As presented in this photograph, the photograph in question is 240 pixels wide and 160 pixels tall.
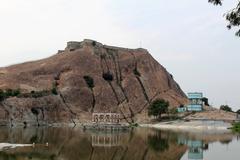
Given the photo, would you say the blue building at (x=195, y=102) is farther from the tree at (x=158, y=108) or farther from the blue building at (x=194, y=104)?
the tree at (x=158, y=108)

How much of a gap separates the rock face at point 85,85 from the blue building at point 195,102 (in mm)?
10212

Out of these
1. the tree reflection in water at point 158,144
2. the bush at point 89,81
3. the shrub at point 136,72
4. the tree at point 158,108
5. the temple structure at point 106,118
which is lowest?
the tree reflection in water at point 158,144

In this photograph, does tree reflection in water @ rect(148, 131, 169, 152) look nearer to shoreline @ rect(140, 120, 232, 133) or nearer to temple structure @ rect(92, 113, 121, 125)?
shoreline @ rect(140, 120, 232, 133)

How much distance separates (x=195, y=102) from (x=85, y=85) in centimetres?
3793

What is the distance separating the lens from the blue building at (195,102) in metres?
148

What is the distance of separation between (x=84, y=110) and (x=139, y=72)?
35.1 meters

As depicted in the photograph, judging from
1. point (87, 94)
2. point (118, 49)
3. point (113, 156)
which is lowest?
point (113, 156)

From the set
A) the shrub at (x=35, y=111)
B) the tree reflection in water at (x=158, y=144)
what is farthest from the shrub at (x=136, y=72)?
the tree reflection in water at (x=158, y=144)

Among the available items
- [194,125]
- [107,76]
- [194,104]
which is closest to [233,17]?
[194,125]

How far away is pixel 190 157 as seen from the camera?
47875 mm

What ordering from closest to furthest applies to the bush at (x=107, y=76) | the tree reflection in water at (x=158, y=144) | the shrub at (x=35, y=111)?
the tree reflection in water at (x=158, y=144) < the shrub at (x=35, y=111) < the bush at (x=107, y=76)

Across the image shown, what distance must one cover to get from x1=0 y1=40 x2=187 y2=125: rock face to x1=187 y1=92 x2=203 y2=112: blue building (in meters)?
10.2

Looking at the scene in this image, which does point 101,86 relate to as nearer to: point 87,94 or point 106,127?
point 87,94

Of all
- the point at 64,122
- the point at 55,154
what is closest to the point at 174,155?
the point at 55,154
